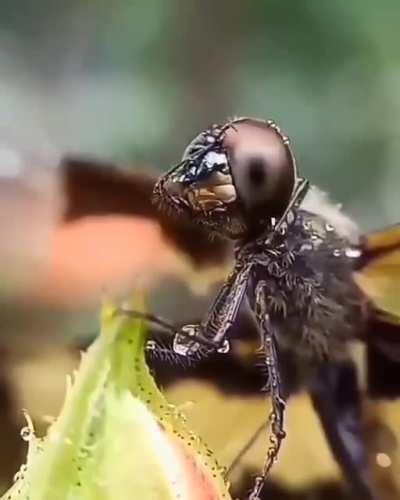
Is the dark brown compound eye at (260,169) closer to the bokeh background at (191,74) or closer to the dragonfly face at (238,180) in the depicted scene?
the dragonfly face at (238,180)

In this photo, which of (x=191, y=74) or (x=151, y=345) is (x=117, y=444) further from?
(x=191, y=74)

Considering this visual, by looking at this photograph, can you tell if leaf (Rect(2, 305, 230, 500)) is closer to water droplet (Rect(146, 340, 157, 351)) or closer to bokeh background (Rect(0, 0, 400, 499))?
water droplet (Rect(146, 340, 157, 351))

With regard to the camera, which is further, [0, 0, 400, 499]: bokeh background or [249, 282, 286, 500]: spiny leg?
[0, 0, 400, 499]: bokeh background

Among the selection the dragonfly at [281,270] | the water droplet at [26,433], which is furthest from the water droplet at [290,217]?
the water droplet at [26,433]

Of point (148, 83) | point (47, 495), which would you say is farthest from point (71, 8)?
point (47, 495)

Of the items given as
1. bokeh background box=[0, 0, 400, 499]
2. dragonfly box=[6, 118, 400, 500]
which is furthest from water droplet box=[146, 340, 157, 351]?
bokeh background box=[0, 0, 400, 499]

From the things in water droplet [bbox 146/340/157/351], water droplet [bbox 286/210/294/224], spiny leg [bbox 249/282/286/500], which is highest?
water droplet [bbox 286/210/294/224]

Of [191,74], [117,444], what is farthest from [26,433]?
[191,74]
